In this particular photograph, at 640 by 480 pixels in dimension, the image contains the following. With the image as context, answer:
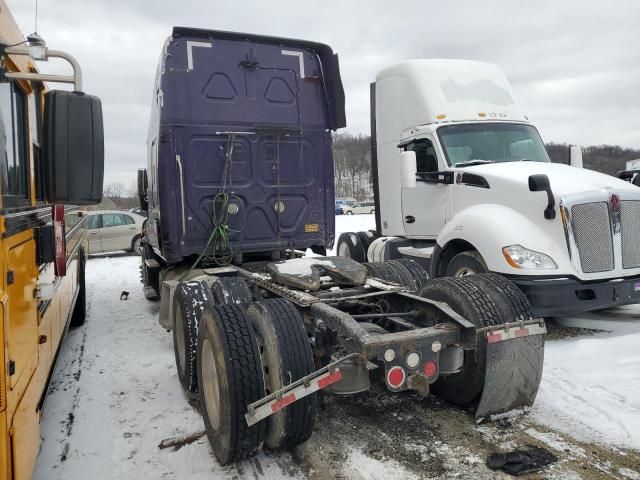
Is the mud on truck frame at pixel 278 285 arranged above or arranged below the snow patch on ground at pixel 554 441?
above

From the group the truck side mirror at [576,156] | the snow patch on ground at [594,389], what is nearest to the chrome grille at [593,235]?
the snow patch on ground at [594,389]

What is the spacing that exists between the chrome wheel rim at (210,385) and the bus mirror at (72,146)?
138 centimetres

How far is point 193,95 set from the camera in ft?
18.6

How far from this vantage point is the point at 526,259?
215 inches

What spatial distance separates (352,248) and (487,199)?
13.1ft

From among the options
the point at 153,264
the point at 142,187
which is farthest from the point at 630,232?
the point at 142,187

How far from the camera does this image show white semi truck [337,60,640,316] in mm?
5438

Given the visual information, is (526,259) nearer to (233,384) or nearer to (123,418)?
(233,384)

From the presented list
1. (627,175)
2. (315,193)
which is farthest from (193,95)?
(627,175)

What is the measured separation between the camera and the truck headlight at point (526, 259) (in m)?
5.40

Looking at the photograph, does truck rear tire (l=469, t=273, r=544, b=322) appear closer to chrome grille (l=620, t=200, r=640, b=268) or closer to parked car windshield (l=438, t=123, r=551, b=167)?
chrome grille (l=620, t=200, r=640, b=268)

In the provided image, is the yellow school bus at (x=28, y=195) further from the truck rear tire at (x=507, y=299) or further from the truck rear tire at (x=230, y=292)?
the truck rear tire at (x=507, y=299)

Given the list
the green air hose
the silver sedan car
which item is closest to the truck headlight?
the green air hose

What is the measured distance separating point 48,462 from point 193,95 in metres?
3.92
